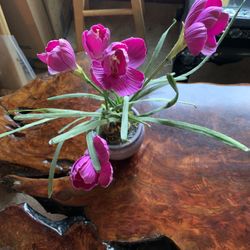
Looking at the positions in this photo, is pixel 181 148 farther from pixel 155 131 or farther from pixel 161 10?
pixel 161 10

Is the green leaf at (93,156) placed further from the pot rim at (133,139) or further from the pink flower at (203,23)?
the pink flower at (203,23)

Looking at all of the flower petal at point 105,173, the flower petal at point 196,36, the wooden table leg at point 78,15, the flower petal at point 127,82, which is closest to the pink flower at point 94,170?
the flower petal at point 105,173

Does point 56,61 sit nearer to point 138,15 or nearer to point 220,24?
point 220,24

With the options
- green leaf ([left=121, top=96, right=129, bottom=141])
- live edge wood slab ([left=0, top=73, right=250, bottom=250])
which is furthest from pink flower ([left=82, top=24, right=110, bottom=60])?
live edge wood slab ([left=0, top=73, right=250, bottom=250])

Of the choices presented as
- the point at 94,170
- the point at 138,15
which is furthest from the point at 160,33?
the point at 94,170

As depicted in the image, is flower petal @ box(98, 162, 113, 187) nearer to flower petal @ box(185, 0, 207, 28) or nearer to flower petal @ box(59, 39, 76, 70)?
flower petal @ box(59, 39, 76, 70)
